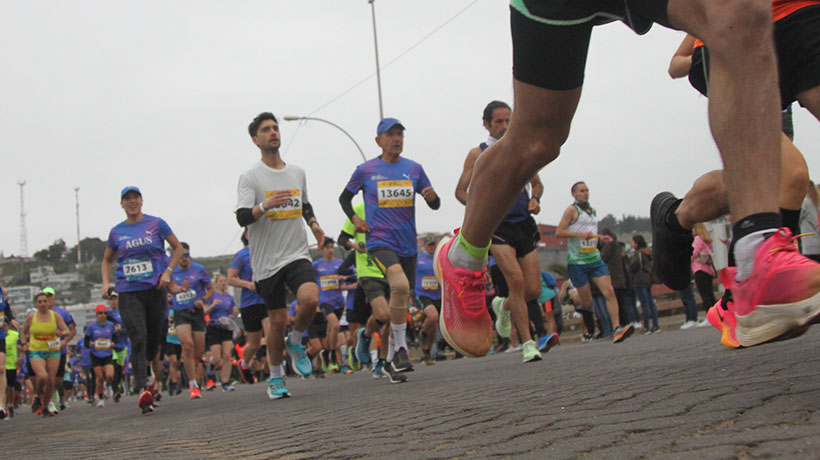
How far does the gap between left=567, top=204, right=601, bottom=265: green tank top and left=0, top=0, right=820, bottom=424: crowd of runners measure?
0.07 feet

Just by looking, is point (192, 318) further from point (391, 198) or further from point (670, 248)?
point (670, 248)

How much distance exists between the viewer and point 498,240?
803cm

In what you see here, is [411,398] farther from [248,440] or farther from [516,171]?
[516,171]

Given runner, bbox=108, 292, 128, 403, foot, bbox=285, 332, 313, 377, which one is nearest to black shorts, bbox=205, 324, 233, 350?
runner, bbox=108, 292, 128, 403

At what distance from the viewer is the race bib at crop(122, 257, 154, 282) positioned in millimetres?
9227

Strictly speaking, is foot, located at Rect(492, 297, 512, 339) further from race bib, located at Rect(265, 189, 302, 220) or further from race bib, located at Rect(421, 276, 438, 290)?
race bib, located at Rect(421, 276, 438, 290)

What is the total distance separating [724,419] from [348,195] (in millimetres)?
6983

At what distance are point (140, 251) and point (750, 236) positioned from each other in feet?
26.4

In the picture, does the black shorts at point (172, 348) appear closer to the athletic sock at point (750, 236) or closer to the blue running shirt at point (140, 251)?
the blue running shirt at point (140, 251)

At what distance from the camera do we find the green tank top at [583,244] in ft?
41.0

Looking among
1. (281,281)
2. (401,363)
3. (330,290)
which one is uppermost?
(330,290)

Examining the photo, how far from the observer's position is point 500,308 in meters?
8.35

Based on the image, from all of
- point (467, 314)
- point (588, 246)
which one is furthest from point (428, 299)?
point (467, 314)

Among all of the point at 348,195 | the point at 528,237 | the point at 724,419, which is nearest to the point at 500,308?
the point at 528,237
